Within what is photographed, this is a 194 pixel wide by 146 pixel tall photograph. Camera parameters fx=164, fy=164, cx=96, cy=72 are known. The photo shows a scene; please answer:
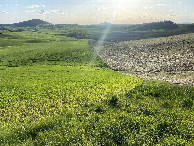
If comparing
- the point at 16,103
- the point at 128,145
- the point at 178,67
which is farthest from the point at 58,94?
the point at 178,67

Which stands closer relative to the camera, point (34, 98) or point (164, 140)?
point (164, 140)

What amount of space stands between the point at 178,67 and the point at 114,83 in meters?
19.8

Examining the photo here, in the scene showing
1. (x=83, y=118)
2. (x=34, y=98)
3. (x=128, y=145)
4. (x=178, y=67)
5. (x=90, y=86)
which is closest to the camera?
(x=128, y=145)

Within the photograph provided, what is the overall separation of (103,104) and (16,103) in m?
11.3

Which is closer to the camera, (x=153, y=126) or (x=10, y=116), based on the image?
(x=153, y=126)

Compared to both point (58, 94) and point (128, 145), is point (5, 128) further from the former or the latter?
point (128, 145)

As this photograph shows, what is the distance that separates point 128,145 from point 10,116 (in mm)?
13208

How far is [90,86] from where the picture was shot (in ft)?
90.7

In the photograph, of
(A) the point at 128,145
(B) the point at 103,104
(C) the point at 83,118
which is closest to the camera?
(A) the point at 128,145

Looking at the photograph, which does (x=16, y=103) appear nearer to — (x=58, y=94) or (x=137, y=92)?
(x=58, y=94)

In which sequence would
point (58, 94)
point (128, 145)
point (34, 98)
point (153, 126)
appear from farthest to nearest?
point (58, 94)
point (34, 98)
point (153, 126)
point (128, 145)

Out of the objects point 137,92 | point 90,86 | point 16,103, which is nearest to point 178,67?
point 137,92

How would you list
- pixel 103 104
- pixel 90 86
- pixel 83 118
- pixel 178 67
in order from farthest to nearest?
pixel 178 67 → pixel 90 86 → pixel 103 104 → pixel 83 118

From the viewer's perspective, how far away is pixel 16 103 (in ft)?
69.8
